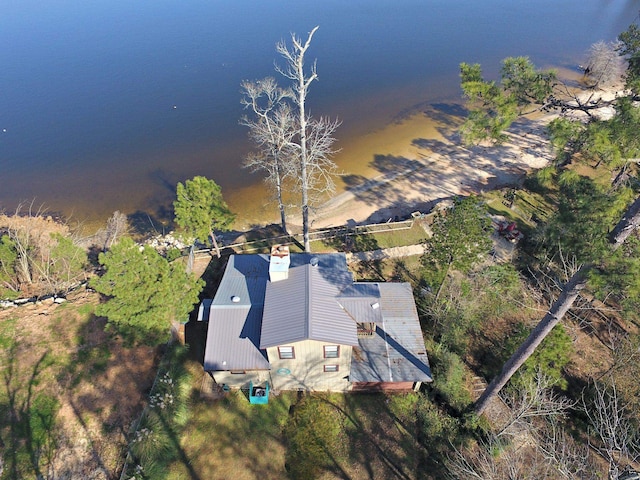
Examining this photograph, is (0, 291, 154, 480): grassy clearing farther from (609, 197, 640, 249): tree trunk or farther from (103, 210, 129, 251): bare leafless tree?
(609, 197, 640, 249): tree trunk

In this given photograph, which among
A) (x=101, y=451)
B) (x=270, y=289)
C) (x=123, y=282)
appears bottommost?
(x=101, y=451)

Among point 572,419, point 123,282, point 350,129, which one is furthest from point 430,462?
point 350,129

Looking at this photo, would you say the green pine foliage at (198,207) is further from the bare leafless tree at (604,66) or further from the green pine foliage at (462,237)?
the bare leafless tree at (604,66)

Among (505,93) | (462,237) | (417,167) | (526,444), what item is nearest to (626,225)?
(462,237)

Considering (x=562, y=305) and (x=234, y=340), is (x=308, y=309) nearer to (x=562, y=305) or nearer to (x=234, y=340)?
(x=234, y=340)

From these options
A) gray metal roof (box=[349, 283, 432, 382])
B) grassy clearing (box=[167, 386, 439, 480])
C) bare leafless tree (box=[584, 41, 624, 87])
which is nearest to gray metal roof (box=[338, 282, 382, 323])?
gray metal roof (box=[349, 283, 432, 382])

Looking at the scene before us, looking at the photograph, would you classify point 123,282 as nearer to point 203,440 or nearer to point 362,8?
point 203,440

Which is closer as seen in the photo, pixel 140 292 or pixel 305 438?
pixel 140 292
